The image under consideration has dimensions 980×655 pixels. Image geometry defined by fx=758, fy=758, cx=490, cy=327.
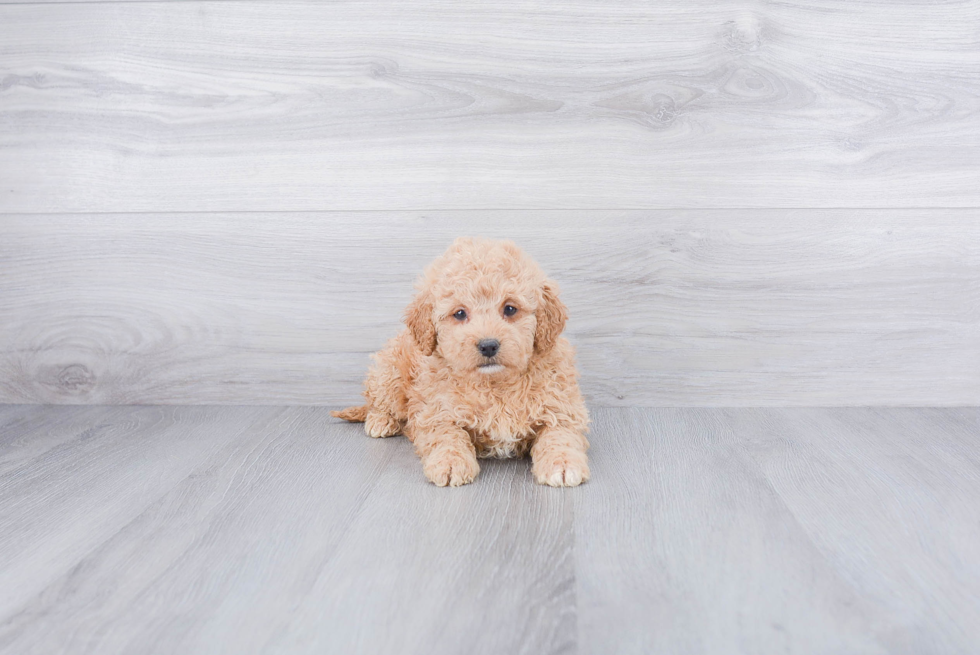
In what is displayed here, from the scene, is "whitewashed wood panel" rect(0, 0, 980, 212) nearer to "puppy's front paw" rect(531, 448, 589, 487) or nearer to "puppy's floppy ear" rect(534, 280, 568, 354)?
"puppy's floppy ear" rect(534, 280, 568, 354)

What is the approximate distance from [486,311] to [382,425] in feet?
1.62

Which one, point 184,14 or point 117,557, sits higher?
point 184,14

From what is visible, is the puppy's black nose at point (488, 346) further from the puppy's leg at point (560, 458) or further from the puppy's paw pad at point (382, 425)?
the puppy's paw pad at point (382, 425)

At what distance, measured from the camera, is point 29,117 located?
2061 mm

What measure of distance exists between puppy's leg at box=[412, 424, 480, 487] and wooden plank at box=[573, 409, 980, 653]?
231 millimetres

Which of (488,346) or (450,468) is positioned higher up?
(488,346)

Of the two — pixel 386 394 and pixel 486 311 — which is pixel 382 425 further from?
pixel 486 311

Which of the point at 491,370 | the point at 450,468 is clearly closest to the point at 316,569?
the point at 450,468

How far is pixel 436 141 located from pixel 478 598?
50.6 inches

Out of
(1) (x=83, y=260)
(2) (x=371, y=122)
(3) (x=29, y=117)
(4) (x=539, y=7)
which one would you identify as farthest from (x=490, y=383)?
(3) (x=29, y=117)

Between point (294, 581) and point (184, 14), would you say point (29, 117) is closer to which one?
point (184, 14)

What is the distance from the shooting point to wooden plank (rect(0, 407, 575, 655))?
959 mm

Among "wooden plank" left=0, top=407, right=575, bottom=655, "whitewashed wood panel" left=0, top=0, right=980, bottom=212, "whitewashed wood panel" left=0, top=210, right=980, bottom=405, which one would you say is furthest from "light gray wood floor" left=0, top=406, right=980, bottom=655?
"whitewashed wood panel" left=0, top=0, right=980, bottom=212

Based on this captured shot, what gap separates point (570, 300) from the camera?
6.60 feet
